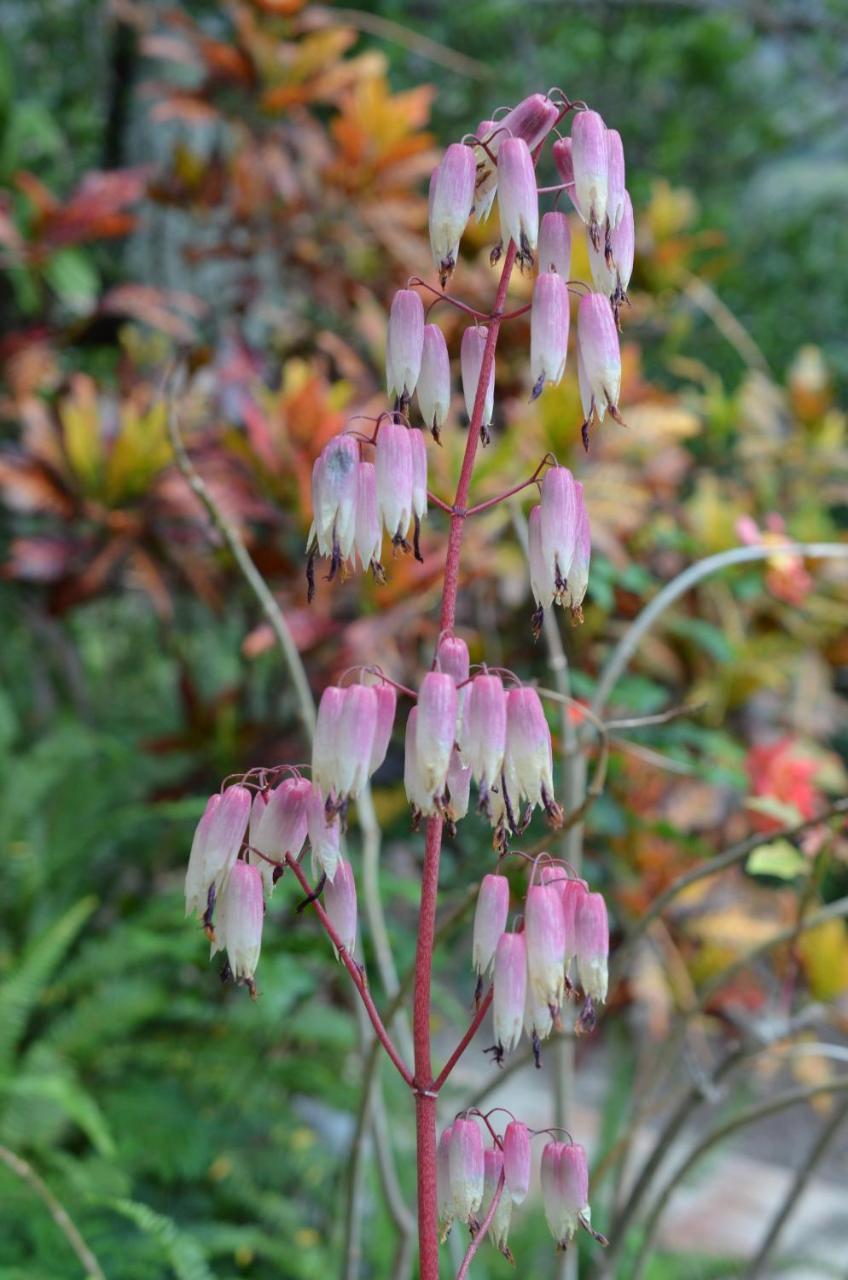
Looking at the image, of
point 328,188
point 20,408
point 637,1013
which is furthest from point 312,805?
point 328,188

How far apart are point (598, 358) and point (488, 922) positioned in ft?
0.96

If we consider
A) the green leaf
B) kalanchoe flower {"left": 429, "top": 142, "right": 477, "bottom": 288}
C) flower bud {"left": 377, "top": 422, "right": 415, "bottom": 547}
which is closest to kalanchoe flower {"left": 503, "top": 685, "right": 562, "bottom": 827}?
flower bud {"left": 377, "top": 422, "right": 415, "bottom": 547}

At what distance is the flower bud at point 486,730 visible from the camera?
55 centimetres

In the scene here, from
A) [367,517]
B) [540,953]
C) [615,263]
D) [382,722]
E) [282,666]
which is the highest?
[282,666]

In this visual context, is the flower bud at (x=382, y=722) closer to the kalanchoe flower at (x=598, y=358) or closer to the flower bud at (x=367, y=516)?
the flower bud at (x=367, y=516)

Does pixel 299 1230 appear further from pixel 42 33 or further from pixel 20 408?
pixel 42 33

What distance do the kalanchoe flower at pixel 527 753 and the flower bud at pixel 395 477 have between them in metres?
0.10

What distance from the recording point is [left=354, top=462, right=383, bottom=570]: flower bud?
0.60 metres

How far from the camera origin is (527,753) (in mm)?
560

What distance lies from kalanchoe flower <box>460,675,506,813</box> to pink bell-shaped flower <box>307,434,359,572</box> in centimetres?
10

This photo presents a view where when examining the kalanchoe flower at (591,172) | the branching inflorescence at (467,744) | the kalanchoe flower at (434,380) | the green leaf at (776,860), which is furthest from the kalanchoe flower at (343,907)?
the green leaf at (776,860)

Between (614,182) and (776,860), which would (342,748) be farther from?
(776,860)

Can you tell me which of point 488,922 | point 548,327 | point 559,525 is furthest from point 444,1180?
point 548,327

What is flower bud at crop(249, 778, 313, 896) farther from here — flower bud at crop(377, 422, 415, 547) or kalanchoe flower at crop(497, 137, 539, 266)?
kalanchoe flower at crop(497, 137, 539, 266)
